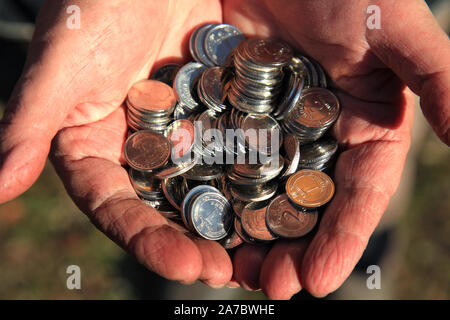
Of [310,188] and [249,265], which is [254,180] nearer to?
[310,188]

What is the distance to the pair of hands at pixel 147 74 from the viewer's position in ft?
8.49

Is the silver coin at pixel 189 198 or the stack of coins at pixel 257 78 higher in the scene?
the stack of coins at pixel 257 78

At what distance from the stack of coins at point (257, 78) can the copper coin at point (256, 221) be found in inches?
29.9

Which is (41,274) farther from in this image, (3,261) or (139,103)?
(139,103)

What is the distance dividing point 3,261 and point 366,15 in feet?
13.7

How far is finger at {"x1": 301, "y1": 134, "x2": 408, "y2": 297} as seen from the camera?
2547mm

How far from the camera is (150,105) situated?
11.3 feet

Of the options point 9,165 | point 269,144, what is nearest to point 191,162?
point 269,144

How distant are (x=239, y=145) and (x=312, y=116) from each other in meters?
0.65

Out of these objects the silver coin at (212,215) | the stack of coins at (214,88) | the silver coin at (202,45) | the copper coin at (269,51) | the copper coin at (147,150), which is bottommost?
the silver coin at (212,215)

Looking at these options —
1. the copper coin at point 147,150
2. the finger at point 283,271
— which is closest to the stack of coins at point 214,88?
the copper coin at point 147,150

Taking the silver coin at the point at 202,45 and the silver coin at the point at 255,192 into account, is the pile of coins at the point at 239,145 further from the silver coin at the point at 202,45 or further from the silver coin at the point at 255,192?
the silver coin at the point at 202,45

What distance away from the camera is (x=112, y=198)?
2818 millimetres

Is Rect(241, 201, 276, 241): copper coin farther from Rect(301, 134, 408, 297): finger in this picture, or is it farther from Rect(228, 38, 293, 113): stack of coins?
Rect(228, 38, 293, 113): stack of coins
